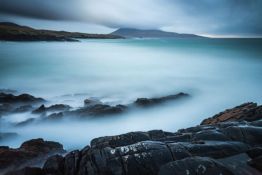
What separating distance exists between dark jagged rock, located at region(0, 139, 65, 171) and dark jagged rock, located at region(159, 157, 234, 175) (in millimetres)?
4551

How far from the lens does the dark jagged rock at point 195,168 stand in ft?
13.7

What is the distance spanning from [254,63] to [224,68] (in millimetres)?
6251

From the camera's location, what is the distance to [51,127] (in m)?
11.8

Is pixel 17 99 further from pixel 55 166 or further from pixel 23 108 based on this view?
pixel 55 166

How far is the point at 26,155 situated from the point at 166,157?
184 inches

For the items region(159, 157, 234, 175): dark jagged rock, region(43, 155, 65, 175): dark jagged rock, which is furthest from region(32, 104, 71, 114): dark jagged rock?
region(159, 157, 234, 175): dark jagged rock

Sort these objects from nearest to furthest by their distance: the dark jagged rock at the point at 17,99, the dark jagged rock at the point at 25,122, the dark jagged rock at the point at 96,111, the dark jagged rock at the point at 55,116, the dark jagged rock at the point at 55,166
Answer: the dark jagged rock at the point at 55,166
the dark jagged rock at the point at 25,122
the dark jagged rock at the point at 55,116
the dark jagged rock at the point at 96,111
the dark jagged rock at the point at 17,99

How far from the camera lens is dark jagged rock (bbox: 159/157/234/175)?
13.7 feet

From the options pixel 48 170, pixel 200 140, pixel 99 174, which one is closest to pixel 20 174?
pixel 48 170

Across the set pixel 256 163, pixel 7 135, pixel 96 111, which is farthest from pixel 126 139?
pixel 7 135

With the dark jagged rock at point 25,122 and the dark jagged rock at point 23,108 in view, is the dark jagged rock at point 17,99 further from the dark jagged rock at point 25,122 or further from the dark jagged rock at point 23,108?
the dark jagged rock at point 25,122

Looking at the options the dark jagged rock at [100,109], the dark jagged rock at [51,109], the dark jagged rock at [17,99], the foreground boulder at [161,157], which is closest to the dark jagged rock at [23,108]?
the dark jagged rock at [51,109]

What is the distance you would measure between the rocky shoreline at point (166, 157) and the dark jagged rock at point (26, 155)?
3 centimetres

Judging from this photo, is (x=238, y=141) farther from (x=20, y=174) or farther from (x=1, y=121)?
(x=1, y=121)
